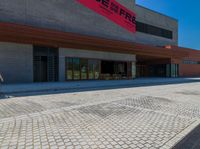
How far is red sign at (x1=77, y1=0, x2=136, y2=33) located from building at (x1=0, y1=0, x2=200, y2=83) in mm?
736

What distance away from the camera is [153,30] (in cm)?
3566

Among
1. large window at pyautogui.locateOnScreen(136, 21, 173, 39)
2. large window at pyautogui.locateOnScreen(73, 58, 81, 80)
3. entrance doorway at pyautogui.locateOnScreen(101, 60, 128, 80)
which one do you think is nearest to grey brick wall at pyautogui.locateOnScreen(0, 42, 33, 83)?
large window at pyautogui.locateOnScreen(73, 58, 81, 80)

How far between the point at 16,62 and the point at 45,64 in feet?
10.9

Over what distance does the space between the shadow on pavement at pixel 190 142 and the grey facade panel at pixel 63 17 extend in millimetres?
18728

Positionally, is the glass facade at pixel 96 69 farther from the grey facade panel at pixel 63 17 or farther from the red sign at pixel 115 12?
the red sign at pixel 115 12

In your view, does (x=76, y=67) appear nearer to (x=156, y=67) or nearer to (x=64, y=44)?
(x=64, y=44)

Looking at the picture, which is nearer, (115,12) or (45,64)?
(45,64)

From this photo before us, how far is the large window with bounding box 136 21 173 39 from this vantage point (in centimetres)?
3275

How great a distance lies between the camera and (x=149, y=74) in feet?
126

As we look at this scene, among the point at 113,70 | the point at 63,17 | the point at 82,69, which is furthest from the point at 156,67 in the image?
the point at 63,17

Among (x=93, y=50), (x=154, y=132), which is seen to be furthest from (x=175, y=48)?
(x=154, y=132)

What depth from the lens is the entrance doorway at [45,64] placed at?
63.4 feet

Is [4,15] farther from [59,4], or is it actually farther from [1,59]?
[59,4]

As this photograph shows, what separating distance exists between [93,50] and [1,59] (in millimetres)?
11160
